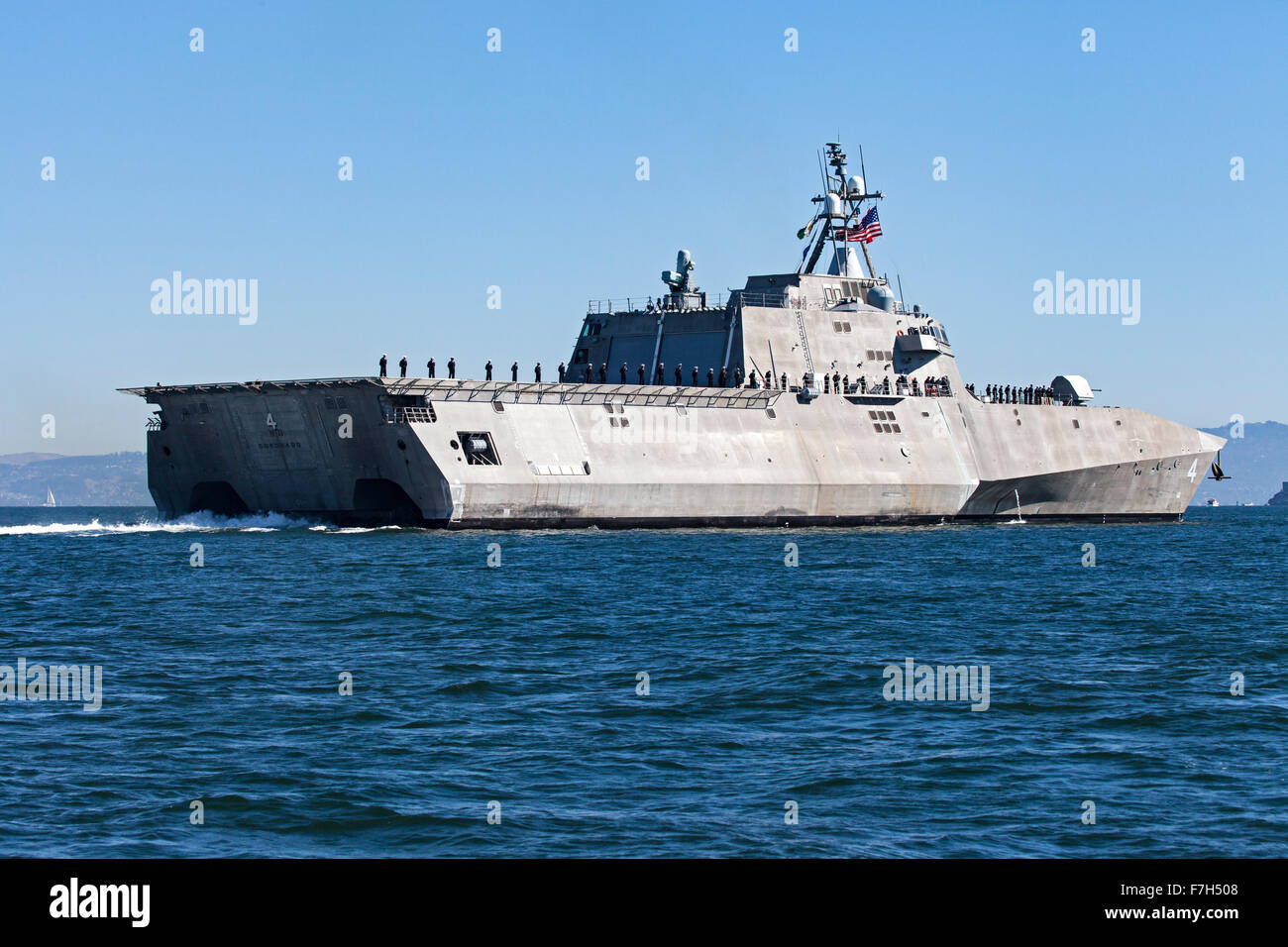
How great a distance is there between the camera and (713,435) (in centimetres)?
5225

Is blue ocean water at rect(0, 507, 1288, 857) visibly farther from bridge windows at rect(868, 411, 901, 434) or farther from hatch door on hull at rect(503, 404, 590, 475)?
bridge windows at rect(868, 411, 901, 434)

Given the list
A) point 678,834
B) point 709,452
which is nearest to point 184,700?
point 678,834

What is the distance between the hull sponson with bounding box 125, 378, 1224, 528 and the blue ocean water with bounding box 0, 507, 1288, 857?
1137cm

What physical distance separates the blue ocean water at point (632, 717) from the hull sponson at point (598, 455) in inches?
448

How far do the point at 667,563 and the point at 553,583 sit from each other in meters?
6.33

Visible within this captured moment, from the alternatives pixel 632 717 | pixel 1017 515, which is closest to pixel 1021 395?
pixel 1017 515

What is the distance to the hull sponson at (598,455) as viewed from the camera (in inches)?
1828

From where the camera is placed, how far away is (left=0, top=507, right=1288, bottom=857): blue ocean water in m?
12.4

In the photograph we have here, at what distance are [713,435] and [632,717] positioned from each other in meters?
35.4

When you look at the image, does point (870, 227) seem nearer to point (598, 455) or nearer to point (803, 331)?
point (803, 331)
